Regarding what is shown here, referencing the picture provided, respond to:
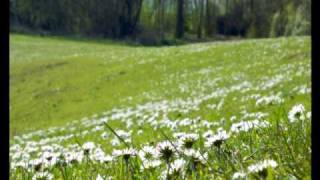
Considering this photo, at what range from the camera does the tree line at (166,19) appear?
45.0m

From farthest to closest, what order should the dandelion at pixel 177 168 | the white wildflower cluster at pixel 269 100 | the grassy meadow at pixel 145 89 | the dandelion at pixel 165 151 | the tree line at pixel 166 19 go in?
the tree line at pixel 166 19, the grassy meadow at pixel 145 89, the white wildflower cluster at pixel 269 100, the dandelion at pixel 165 151, the dandelion at pixel 177 168

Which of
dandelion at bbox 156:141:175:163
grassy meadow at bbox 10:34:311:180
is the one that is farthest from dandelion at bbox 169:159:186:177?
grassy meadow at bbox 10:34:311:180

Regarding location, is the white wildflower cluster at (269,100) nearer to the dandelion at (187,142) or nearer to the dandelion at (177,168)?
the dandelion at (187,142)

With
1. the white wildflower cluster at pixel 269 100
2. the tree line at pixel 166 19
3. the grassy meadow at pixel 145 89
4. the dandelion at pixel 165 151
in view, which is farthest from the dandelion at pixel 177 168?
the tree line at pixel 166 19

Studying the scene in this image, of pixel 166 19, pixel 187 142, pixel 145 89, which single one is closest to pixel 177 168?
pixel 187 142

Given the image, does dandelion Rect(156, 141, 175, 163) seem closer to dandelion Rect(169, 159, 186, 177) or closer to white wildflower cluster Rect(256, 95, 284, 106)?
dandelion Rect(169, 159, 186, 177)

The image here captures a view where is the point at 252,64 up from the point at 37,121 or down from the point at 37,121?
up

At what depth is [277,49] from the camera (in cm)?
3466

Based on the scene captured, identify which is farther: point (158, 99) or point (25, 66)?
point (25, 66)

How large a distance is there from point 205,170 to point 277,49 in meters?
33.3

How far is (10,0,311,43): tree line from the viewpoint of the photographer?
148 ft

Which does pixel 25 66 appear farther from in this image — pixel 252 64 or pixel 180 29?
pixel 252 64

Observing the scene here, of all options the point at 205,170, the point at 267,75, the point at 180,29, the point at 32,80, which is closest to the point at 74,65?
the point at 32,80

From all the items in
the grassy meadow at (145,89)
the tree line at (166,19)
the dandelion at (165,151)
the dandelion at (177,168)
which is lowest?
the grassy meadow at (145,89)
